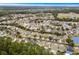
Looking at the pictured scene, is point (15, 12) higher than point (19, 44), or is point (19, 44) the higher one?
point (15, 12)

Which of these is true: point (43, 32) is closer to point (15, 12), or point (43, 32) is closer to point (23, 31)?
point (23, 31)

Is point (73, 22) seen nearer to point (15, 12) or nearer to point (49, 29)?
point (49, 29)

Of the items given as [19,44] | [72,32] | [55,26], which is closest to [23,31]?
[19,44]

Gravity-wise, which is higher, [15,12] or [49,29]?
[15,12]
